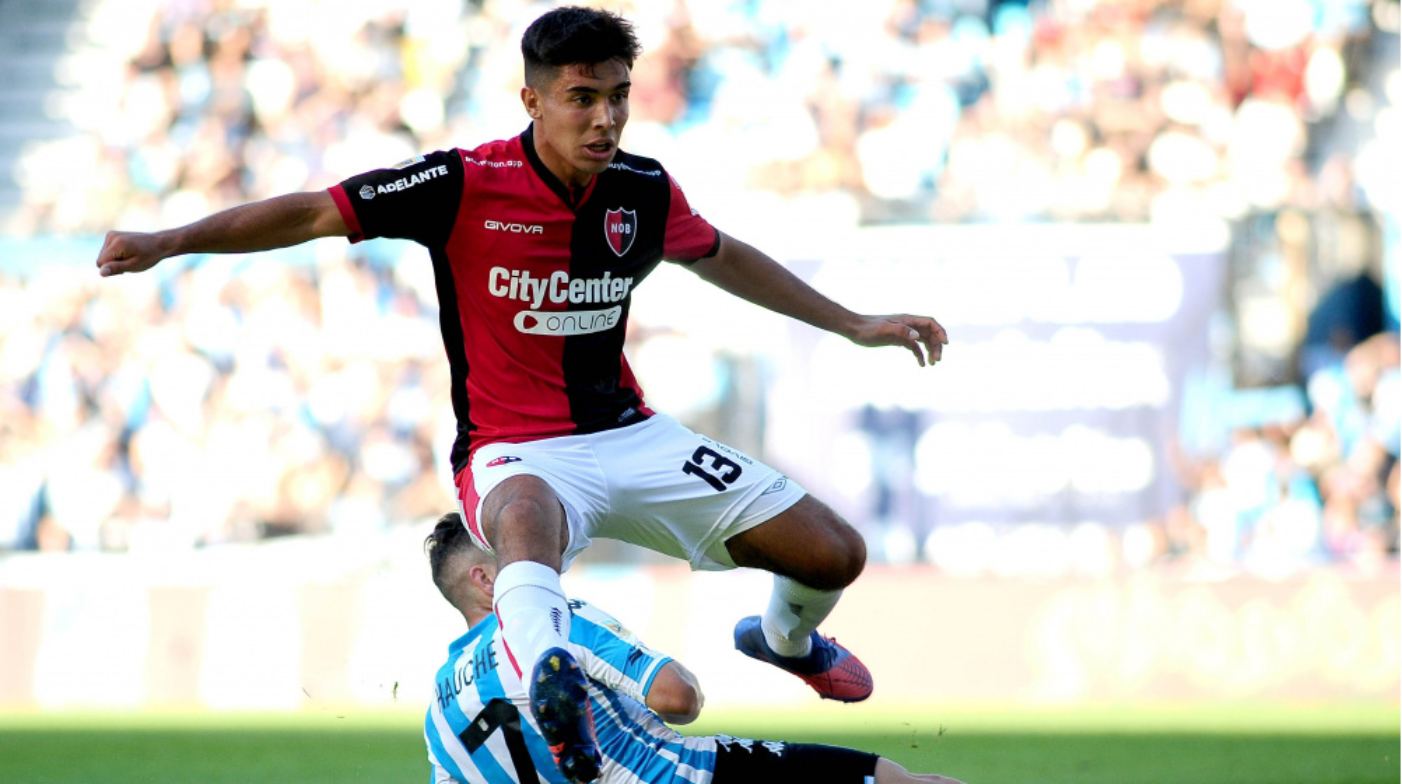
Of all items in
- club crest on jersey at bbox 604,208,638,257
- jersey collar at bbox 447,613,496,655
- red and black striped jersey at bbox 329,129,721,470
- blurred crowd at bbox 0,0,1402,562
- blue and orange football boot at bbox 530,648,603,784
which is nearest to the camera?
blue and orange football boot at bbox 530,648,603,784

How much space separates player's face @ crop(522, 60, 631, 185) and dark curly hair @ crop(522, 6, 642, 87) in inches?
1.1

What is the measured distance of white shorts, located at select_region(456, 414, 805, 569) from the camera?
5742 millimetres

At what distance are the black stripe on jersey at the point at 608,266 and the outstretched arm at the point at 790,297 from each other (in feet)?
1.01

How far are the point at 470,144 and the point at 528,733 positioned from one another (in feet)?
34.2

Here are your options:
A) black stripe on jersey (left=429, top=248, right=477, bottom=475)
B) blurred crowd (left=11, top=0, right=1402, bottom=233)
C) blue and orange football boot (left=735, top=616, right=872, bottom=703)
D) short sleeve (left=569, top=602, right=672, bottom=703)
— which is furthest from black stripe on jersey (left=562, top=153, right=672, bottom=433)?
blurred crowd (left=11, top=0, right=1402, bottom=233)

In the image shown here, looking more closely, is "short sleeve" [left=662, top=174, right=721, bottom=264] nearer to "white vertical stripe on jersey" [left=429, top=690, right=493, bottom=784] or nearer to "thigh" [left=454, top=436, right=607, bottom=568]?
"thigh" [left=454, top=436, right=607, bottom=568]

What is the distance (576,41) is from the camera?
218 inches

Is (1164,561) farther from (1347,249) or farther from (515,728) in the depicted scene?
(515,728)

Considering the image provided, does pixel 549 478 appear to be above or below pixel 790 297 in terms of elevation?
below

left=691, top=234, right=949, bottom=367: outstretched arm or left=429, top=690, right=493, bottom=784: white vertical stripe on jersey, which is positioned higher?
left=691, top=234, right=949, bottom=367: outstretched arm

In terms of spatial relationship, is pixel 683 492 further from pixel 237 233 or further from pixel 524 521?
pixel 237 233

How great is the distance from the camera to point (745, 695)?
11.9 metres

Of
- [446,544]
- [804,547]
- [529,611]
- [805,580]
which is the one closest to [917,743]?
[805,580]

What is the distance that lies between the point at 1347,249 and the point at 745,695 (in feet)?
15.4
